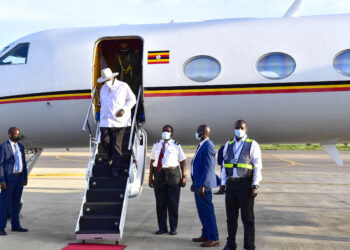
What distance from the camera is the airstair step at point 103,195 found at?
7.33 meters

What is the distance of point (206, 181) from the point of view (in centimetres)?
687

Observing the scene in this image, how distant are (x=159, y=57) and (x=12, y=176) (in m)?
3.82

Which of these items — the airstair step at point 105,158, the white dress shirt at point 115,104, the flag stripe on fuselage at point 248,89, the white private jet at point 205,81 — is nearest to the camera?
the flag stripe on fuselage at point 248,89

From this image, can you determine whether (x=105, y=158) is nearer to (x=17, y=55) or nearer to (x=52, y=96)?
(x=52, y=96)

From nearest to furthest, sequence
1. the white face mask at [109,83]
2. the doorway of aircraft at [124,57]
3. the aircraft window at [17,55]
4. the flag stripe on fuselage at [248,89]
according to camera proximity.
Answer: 1. the flag stripe on fuselage at [248,89]
2. the white face mask at [109,83]
3. the aircraft window at [17,55]
4. the doorway of aircraft at [124,57]

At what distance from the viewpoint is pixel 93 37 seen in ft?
26.9

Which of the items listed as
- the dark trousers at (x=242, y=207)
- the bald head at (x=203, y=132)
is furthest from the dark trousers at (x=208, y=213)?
the bald head at (x=203, y=132)

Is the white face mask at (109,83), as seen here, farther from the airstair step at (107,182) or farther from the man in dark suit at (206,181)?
the man in dark suit at (206,181)

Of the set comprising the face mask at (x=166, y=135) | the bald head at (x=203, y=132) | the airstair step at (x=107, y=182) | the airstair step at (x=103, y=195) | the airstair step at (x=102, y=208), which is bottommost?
the airstair step at (x=102, y=208)

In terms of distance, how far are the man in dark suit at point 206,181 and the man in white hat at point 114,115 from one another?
1.50 m

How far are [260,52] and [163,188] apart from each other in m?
3.28

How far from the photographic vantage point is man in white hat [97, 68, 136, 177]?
24.6 feet

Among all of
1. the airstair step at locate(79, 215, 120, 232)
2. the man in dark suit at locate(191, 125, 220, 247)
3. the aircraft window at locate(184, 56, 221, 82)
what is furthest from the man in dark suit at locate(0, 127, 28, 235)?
the aircraft window at locate(184, 56, 221, 82)

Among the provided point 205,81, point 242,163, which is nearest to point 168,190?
point 242,163
